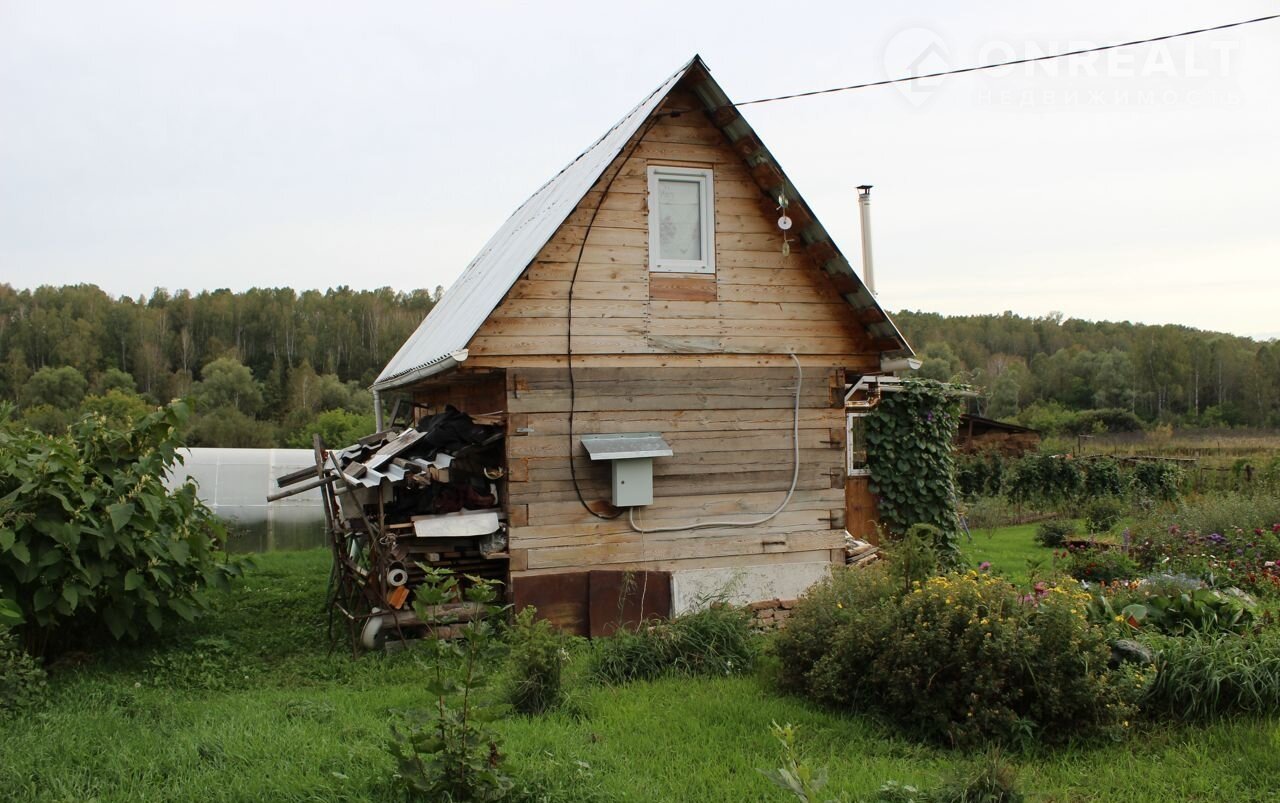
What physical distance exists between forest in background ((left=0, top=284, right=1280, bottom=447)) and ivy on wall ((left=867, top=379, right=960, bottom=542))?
46.0 m

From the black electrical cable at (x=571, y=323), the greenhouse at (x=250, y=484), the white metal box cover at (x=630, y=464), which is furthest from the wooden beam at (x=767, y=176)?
the greenhouse at (x=250, y=484)

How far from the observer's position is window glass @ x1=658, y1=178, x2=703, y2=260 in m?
10.5

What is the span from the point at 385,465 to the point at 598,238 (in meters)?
3.19

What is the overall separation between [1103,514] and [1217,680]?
46.5ft

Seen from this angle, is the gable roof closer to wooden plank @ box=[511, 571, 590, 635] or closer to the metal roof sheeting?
the metal roof sheeting

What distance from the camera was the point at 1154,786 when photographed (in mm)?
5609

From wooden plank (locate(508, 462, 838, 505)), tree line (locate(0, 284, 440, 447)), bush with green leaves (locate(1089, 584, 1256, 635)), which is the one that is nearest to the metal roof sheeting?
wooden plank (locate(508, 462, 838, 505))

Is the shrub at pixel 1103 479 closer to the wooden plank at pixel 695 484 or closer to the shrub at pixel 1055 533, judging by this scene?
the shrub at pixel 1055 533

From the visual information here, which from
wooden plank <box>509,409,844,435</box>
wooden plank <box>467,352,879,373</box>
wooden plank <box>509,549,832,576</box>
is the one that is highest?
wooden plank <box>467,352,879,373</box>

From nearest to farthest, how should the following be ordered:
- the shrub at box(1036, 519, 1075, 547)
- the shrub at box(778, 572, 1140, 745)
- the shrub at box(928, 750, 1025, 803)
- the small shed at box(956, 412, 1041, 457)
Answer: the shrub at box(928, 750, 1025, 803)
the shrub at box(778, 572, 1140, 745)
the shrub at box(1036, 519, 1075, 547)
the small shed at box(956, 412, 1041, 457)

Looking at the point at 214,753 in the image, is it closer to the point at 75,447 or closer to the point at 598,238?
the point at 75,447

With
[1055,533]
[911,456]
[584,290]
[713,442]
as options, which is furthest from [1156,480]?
[584,290]

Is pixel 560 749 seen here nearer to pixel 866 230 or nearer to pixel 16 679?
pixel 16 679

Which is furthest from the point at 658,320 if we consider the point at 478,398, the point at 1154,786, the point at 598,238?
the point at 1154,786
